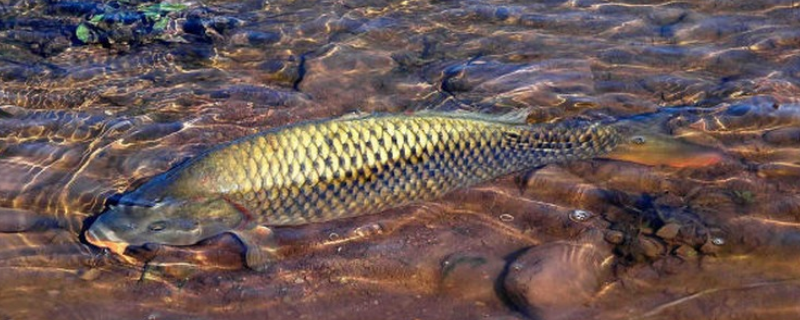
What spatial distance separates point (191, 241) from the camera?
4.82m

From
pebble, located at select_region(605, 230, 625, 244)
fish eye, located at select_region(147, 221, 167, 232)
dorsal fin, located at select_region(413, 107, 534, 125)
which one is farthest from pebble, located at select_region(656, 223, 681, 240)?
fish eye, located at select_region(147, 221, 167, 232)

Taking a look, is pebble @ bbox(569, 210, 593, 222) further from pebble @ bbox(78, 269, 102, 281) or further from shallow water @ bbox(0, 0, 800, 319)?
pebble @ bbox(78, 269, 102, 281)

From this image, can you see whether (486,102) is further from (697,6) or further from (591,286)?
(697,6)

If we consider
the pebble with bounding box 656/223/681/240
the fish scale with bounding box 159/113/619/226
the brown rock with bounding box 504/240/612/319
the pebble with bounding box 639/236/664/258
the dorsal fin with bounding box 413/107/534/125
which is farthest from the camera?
the dorsal fin with bounding box 413/107/534/125

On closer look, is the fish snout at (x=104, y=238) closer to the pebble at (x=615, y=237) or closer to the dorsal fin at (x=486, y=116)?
the dorsal fin at (x=486, y=116)

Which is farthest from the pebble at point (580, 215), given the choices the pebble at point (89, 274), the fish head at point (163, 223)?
the pebble at point (89, 274)

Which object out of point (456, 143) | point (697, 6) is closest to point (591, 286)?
point (456, 143)

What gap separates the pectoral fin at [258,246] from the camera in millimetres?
4695

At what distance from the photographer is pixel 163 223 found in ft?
15.4

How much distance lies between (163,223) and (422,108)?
2437 mm

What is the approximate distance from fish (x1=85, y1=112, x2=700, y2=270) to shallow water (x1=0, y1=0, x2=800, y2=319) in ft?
0.47

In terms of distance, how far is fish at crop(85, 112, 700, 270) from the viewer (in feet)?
15.6

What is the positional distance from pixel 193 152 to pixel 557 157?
272 centimetres

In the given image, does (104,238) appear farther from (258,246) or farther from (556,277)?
(556,277)
